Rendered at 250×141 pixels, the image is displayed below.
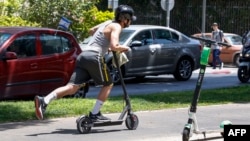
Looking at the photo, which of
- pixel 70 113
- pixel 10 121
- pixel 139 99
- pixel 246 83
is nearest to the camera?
pixel 10 121

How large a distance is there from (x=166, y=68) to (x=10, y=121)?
9.67 m

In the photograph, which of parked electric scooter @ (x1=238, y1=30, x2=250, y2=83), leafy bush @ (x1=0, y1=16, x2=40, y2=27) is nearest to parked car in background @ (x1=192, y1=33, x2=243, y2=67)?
parked electric scooter @ (x1=238, y1=30, x2=250, y2=83)

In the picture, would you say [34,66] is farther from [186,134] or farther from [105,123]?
[186,134]

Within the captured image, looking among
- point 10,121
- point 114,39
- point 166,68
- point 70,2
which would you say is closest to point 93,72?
point 114,39

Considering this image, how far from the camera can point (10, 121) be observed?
35.8 feet

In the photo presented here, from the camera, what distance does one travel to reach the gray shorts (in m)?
9.97

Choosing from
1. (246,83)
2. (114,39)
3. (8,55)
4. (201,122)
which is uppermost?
(114,39)

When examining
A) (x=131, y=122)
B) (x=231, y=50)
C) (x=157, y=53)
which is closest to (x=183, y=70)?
(x=157, y=53)

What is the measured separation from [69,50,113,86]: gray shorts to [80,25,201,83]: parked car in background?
839cm

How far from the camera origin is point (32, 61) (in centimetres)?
1349

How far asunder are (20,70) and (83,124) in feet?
12.1

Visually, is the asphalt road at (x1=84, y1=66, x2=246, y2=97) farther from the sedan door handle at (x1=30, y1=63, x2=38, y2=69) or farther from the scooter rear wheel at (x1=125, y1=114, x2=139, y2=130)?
the scooter rear wheel at (x1=125, y1=114, x2=139, y2=130)

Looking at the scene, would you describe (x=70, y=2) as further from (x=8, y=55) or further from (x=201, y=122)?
(x=201, y=122)

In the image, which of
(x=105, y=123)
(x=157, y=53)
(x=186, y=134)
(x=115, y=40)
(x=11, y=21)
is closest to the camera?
→ (x=186, y=134)
